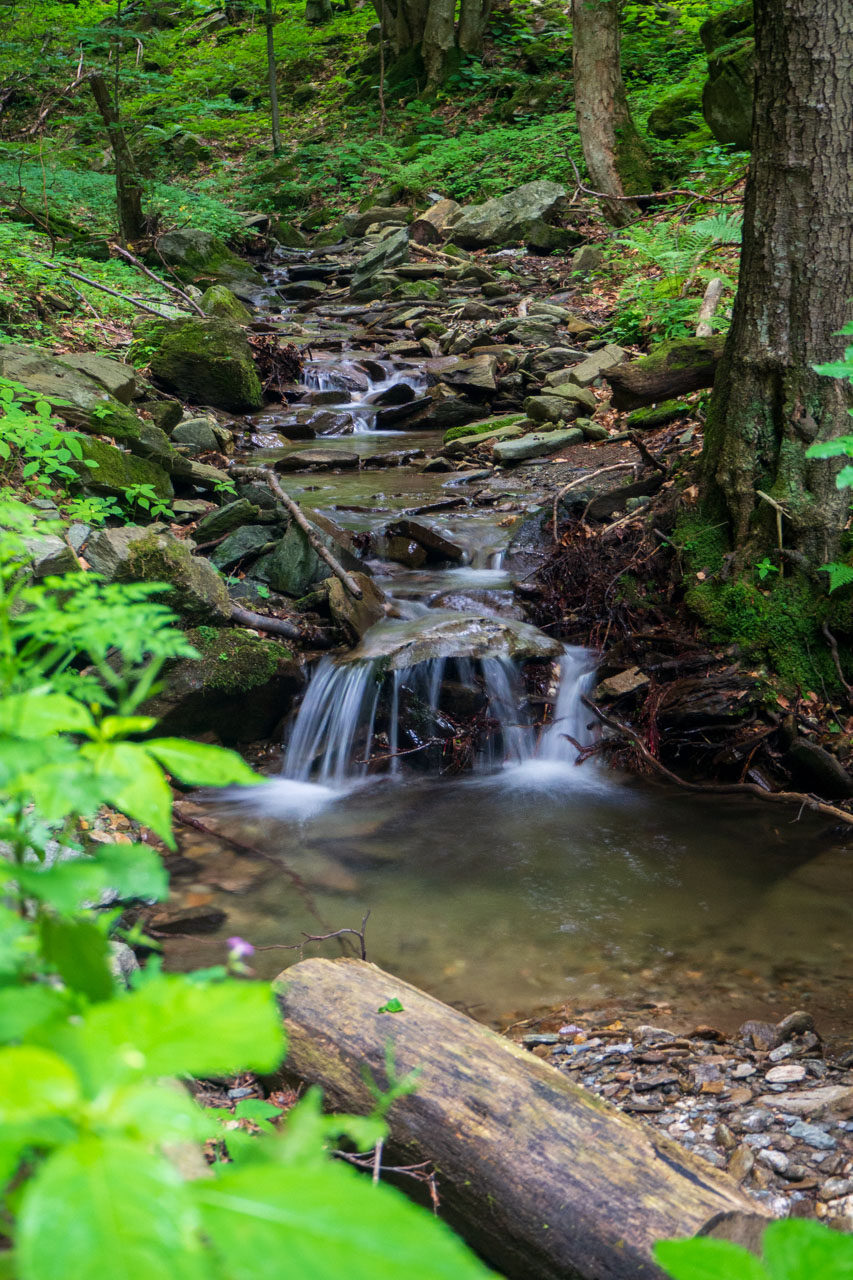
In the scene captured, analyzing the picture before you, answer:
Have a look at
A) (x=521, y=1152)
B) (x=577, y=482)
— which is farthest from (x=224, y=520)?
(x=521, y=1152)

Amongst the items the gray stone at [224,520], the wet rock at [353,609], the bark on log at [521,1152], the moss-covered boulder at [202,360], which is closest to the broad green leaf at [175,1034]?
the bark on log at [521,1152]

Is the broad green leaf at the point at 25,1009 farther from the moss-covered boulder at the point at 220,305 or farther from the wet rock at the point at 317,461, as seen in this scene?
the moss-covered boulder at the point at 220,305

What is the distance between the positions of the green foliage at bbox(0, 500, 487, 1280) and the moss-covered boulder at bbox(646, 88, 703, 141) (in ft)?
62.9

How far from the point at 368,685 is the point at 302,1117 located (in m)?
5.34

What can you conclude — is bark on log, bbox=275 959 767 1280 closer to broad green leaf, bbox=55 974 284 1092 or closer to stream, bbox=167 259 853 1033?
stream, bbox=167 259 853 1033

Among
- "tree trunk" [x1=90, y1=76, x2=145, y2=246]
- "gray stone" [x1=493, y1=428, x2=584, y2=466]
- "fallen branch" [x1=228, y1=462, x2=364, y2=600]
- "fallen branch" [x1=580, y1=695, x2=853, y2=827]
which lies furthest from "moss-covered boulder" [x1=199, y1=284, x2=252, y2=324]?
"fallen branch" [x1=580, y1=695, x2=853, y2=827]

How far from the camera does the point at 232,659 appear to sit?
19.2ft

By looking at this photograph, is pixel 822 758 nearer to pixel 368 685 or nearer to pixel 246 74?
pixel 368 685

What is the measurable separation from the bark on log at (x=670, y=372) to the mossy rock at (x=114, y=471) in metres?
3.58

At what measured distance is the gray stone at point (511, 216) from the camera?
16.6 m

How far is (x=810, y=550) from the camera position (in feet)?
16.6

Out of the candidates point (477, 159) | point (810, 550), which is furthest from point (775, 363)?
point (477, 159)

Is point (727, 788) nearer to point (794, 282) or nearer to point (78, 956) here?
point (794, 282)

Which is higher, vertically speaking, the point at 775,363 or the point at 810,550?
the point at 775,363
